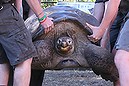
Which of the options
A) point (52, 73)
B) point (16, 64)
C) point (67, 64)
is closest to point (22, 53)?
point (16, 64)

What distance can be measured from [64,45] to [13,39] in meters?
0.46

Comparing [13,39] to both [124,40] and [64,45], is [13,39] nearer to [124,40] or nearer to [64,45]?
[64,45]

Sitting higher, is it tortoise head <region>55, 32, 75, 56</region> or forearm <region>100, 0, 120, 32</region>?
forearm <region>100, 0, 120, 32</region>

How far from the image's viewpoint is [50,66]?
296 centimetres

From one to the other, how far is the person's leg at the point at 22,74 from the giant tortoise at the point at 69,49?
30cm

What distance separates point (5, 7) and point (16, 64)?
1.25 feet

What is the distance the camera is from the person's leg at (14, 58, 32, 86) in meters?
2.54

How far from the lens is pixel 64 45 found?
288 centimetres

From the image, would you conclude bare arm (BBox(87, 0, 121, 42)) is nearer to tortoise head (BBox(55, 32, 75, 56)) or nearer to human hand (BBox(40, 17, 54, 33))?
tortoise head (BBox(55, 32, 75, 56))

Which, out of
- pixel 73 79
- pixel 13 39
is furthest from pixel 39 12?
pixel 73 79

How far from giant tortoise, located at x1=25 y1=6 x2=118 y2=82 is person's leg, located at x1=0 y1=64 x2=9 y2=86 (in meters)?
0.25

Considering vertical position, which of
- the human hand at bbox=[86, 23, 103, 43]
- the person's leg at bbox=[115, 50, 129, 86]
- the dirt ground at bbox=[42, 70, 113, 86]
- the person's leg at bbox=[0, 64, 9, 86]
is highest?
the human hand at bbox=[86, 23, 103, 43]

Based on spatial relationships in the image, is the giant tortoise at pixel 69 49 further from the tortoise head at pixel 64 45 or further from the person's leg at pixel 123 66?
the person's leg at pixel 123 66

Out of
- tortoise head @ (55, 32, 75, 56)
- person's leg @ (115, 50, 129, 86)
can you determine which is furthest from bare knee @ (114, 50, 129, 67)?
tortoise head @ (55, 32, 75, 56)
